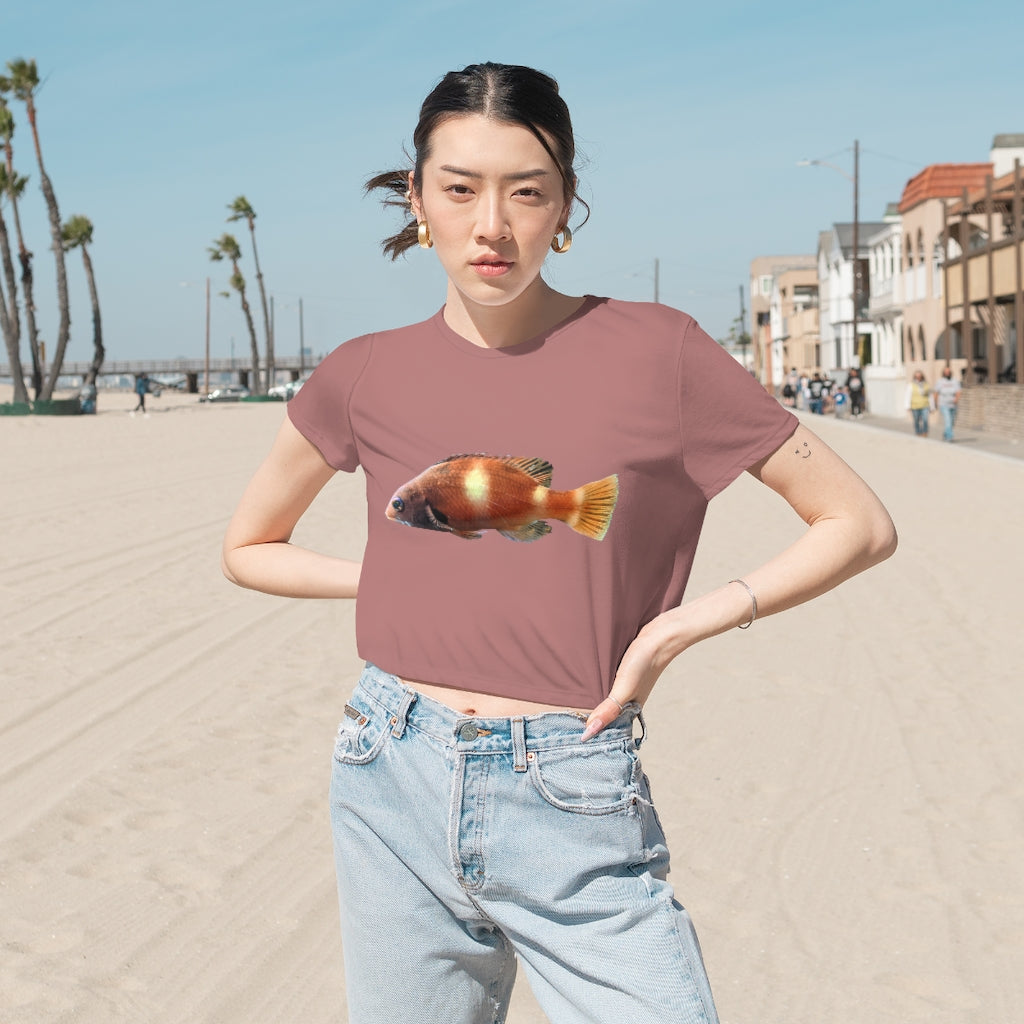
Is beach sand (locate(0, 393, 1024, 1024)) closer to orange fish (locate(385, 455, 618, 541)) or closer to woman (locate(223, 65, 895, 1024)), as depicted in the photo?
woman (locate(223, 65, 895, 1024))

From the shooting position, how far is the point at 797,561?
196 cm

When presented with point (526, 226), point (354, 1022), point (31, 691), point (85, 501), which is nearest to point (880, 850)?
point (354, 1022)

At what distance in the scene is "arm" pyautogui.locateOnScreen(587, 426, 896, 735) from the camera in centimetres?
193

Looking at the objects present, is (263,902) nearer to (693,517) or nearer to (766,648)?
(693,517)

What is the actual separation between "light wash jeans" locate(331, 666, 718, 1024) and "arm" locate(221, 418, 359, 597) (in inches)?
10.8

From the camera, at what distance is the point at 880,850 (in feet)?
16.9

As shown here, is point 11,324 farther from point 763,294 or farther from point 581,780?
point 763,294

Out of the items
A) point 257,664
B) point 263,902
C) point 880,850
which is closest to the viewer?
point 263,902

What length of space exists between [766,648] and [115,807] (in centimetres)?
434

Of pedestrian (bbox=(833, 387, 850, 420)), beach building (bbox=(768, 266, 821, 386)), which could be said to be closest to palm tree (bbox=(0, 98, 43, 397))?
pedestrian (bbox=(833, 387, 850, 420))

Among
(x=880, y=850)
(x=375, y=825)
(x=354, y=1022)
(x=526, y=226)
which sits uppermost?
(x=526, y=226)

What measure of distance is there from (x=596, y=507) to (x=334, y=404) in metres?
0.48

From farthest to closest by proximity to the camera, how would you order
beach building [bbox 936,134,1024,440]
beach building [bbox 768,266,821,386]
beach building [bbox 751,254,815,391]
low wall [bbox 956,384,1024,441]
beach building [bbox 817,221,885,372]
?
beach building [bbox 751,254,815,391]
beach building [bbox 768,266,821,386]
beach building [bbox 817,221,885,372]
beach building [bbox 936,134,1024,440]
low wall [bbox 956,384,1024,441]

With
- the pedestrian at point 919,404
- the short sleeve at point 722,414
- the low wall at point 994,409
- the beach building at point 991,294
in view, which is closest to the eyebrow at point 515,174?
the short sleeve at point 722,414
